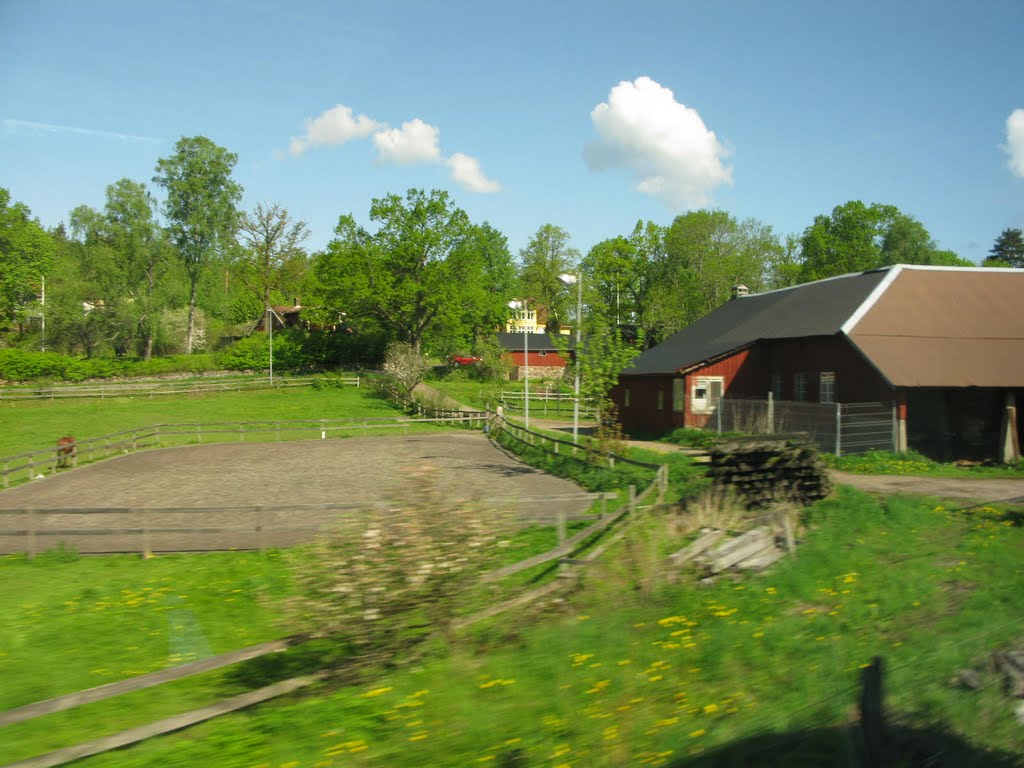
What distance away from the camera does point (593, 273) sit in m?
80.8

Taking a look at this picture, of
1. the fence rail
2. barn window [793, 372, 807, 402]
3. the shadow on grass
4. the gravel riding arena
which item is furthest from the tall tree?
the shadow on grass

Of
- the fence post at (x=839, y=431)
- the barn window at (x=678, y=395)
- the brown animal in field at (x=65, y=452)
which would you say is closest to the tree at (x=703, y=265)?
the barn window at (x=678, y=395)

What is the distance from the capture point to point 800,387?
30.0 meters

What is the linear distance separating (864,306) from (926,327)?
7.34 feet

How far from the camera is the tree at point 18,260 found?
209ft

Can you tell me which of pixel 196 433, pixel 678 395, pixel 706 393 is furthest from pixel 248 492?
pixel 706 393

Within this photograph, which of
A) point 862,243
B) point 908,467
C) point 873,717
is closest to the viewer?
point 873,717

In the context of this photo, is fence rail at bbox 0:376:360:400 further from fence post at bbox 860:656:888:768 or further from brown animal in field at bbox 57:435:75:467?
fence post at bbox 860:656:888:768

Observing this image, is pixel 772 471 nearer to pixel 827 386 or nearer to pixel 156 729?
pixel 156 729

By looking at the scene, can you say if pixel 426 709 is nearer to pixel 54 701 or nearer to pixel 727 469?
pixel 54 701

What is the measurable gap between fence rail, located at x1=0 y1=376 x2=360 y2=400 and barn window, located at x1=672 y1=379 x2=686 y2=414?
32.1 m

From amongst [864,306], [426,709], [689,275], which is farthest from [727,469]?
A: [689,275]

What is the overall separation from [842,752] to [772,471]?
9.03 metres

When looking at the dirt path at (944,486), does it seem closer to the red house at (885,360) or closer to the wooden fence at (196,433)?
the red house at (885,360)
